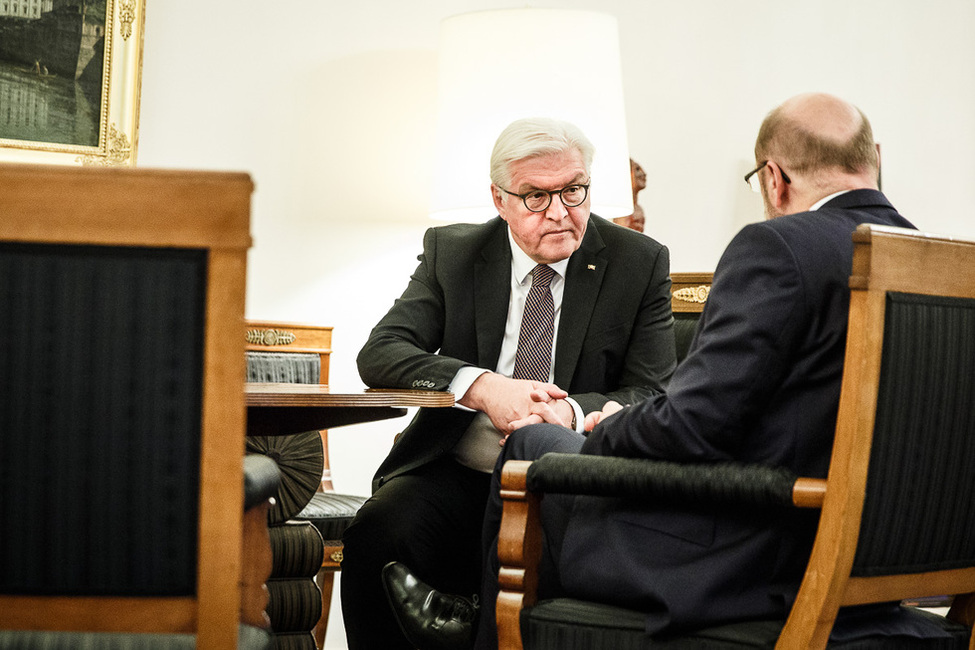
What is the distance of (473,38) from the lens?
3.88m

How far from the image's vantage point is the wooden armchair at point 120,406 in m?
1.27

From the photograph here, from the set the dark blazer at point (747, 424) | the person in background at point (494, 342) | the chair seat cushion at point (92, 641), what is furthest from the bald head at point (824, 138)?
the chair seat cushion at point (92, 641)

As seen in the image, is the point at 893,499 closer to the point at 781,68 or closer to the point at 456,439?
the point at 456,439

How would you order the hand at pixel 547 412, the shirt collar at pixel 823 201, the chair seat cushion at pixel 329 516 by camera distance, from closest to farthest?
1. the shirt collar at pixel 823 201
2. the hand at pixel 547 412
3. the chair seat cushion at pixel 329 516

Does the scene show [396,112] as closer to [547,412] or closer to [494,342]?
[494,342]

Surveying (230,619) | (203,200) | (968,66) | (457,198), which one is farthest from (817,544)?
(968,66)

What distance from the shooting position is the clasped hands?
8.21ft

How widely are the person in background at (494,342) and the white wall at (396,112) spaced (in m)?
1.07

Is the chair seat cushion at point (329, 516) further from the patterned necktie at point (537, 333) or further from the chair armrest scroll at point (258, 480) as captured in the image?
the chair armrest scroll at point (258, 480)

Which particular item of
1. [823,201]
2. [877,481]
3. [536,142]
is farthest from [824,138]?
[536,142]

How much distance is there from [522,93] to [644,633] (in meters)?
2.46

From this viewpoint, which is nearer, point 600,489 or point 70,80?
point 600,489

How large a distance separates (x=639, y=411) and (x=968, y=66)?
4.48 meters

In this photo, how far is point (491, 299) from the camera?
2.87 metres
